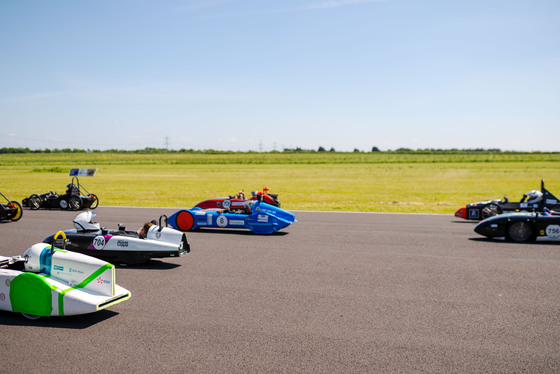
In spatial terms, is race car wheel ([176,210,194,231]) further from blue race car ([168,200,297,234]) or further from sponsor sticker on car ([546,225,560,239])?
sponsor sticker on car ([546,225,560,239])

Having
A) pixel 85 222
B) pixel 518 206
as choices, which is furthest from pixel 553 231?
pixel 85 222

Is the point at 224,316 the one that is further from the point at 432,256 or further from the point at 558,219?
the point at 558,219

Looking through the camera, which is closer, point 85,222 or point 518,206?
point 85,222

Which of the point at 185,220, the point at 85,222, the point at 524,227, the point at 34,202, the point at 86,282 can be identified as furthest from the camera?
the point at 34,202

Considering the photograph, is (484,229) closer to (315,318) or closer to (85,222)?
(315,318)

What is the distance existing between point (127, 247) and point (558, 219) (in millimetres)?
12094

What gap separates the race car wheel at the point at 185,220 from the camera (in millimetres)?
15539

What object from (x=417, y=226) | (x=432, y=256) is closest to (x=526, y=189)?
(x=417, y=226)

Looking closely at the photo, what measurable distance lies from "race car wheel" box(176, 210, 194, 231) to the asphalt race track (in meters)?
3.30

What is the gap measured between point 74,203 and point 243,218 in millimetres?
11494

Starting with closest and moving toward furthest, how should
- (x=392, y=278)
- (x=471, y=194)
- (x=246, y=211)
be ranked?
1. (x=392, y=278)
2. (x=246, y=211)
3. (x=471, y=194)

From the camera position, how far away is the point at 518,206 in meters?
17.0

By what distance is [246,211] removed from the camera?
51.5ft

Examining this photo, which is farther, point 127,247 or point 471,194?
point 471,194
